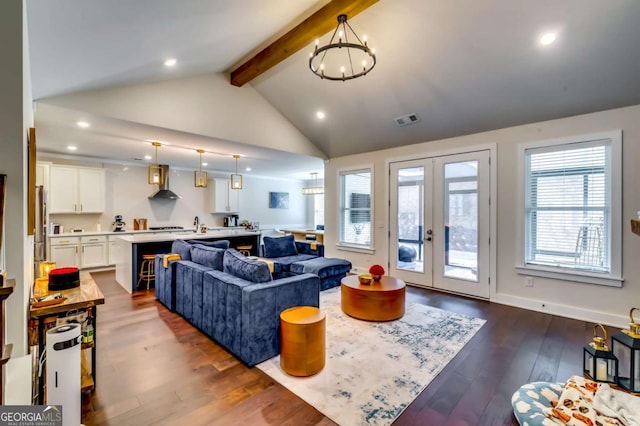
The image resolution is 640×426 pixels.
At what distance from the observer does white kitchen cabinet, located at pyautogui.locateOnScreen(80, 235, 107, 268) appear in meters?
6.04

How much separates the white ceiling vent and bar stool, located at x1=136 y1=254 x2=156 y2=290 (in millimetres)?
4890

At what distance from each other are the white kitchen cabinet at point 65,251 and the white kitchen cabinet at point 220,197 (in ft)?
11.1

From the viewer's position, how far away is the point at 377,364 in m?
2.63

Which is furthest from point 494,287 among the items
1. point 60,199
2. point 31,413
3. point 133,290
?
point 60,199

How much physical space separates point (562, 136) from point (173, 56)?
16.9 feet

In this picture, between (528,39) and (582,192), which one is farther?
(582,192)

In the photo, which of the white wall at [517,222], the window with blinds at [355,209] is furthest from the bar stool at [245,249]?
the white wall at [517,222]

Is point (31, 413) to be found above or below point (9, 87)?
below

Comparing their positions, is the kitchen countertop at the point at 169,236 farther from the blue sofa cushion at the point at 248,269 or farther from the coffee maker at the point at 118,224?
the blue sofa cushion at the point at 248,269

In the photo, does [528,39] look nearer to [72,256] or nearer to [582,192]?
[582,192]

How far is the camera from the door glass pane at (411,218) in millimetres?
5309

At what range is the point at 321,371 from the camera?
8.25ft

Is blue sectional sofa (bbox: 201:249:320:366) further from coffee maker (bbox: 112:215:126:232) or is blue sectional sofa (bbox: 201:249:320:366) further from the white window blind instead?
coffee maker (bbox: 112:215:126:232)

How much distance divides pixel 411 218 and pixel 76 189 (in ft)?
23.3
